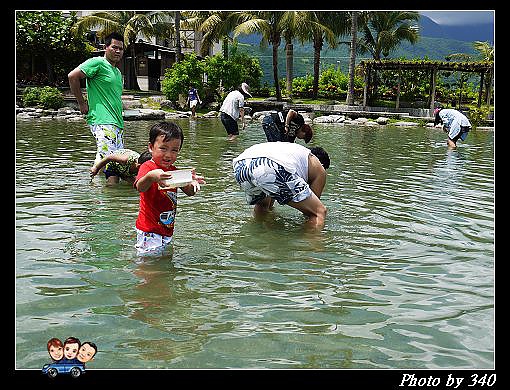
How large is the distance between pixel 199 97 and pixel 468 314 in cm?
2999

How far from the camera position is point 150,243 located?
4824 mm

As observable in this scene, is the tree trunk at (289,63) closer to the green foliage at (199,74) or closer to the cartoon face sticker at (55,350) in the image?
the green foliage at (199,74)

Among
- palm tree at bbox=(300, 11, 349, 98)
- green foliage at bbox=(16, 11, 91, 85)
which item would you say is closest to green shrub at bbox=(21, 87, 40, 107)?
green foliage at bbox=(16, 11, 91, 85)

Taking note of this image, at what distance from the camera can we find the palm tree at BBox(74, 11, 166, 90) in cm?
3621

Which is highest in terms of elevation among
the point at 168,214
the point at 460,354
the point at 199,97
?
the point at 199,97

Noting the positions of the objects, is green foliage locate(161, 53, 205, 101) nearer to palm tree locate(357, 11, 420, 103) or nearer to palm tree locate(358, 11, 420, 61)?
palm tree locate(357, 11, 420, 103)

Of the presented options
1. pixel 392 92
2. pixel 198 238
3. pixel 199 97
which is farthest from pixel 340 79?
pixel 198 238

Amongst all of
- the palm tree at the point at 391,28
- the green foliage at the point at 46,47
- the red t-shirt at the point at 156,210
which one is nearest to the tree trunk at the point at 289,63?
the palm tree at the point at 391,28

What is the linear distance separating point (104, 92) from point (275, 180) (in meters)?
3.11

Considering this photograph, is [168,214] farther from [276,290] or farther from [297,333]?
[297,333]

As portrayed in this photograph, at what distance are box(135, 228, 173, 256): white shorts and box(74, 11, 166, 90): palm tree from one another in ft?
111

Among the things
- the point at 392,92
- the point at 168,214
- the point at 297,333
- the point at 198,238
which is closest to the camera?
the point at 297,333

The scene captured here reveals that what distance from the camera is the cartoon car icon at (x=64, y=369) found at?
2861 mm
